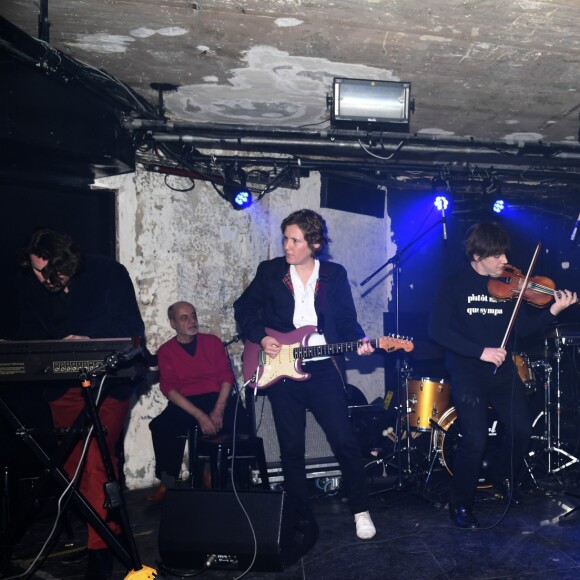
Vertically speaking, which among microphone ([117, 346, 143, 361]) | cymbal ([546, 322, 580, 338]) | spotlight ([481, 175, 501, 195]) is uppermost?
spotlight ([481, 175, 501, 195])

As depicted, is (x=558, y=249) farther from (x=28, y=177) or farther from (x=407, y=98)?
(x=28, y=177)

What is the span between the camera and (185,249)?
6.54 metres

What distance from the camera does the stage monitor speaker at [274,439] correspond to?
538cm

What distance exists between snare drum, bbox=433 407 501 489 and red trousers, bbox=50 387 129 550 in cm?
303

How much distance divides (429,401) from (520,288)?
167 cm

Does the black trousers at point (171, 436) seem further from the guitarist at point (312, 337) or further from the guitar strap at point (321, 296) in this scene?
the guitar strap at point (321, 296)

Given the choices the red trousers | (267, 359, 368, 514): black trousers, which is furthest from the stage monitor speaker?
the red trousers

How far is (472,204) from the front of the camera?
342 inches

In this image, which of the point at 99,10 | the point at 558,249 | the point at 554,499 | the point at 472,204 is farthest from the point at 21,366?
the point at 558,249

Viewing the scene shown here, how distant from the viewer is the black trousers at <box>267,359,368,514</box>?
13.8 feet

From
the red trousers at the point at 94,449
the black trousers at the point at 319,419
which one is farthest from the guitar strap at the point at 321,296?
the red trousers at the point at 94,449

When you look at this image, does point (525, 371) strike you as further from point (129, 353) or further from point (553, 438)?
point (129, 353)

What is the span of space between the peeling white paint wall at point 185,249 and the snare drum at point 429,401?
6.87ft

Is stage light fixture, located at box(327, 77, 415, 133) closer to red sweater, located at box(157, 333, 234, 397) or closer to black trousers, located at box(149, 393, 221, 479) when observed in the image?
red sweater, located at box(157, 333, 234, 397)
